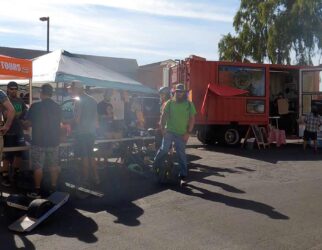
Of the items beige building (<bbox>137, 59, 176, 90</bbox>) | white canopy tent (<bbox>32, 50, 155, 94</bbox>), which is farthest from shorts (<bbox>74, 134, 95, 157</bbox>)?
beige building (<bbox>137, 59, 176, 90</bbox>)

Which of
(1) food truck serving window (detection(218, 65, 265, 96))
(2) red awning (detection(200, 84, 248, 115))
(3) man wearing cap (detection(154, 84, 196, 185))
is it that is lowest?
(3) man wearing cap (detection(154, 84, 196, 185))

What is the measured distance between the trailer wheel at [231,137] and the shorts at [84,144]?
27.9 feet

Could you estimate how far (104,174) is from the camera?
996 centimetres

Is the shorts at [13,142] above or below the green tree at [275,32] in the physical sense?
below

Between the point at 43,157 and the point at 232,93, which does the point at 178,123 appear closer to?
the point at 43,157

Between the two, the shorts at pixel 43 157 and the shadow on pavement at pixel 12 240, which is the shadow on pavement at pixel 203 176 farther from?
the shadow on pavement at pixel 12 240

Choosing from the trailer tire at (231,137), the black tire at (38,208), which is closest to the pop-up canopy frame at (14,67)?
the black tire at (38,208)

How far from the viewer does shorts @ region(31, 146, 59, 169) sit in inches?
296

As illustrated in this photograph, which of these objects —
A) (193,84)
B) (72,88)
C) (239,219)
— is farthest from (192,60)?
(239,219)

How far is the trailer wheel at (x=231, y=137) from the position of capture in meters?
16.3

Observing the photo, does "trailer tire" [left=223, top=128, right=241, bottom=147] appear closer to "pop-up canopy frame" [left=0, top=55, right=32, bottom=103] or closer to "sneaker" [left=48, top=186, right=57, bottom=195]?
"pop-up canopy frame" [left=0, top=55, right=32, bottom=103]

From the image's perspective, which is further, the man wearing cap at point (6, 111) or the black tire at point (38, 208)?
the man wearing cap at point (6, 111)

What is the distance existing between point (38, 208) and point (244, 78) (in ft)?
37.3

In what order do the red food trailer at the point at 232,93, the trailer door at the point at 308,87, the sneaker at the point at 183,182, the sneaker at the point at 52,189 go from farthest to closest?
1. the trailer door at the point at 308,87
2. the red food trailer at the point at 232,93
3. the sneaker at the point at 183,182
4. the sneaker at the point at 52,189
